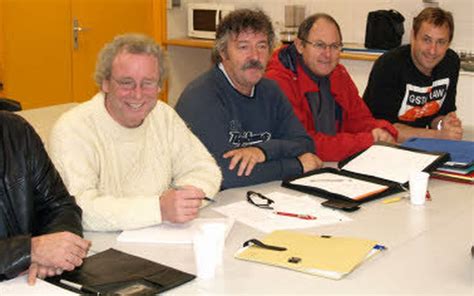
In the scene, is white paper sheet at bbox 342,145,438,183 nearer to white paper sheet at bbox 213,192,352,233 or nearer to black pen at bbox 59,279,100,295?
white paper sheet at bbox 213,192,352,233

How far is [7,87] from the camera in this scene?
5.12 metres

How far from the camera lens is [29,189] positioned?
1.93 meters

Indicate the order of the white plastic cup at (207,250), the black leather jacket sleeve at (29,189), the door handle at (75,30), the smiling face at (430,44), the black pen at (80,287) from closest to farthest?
1. the black pen at (80,287)
2. the white plastic cup at (207,250)
3. the black leather jacket sleeve at (29,189)
4. the smiling face at (430,44)
5. the door handle at (75,30)

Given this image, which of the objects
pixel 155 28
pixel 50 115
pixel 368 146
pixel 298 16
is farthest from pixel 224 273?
pixel 155 28

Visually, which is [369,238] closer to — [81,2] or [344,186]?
[344,186]

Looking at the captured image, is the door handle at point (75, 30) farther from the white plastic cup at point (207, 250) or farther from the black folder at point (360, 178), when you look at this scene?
the white plastic cup at point (207, 250)

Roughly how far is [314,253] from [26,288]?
0.74 m

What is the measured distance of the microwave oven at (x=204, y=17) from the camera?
19.9 feet

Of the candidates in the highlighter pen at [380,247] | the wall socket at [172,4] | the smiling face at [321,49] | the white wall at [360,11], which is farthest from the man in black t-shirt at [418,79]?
the wall socket at [172,4]

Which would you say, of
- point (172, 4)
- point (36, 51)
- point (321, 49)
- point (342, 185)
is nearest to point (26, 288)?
point (342, 185)

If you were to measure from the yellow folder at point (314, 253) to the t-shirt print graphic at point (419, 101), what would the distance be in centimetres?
185

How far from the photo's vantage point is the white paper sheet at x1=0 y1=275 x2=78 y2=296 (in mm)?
1594

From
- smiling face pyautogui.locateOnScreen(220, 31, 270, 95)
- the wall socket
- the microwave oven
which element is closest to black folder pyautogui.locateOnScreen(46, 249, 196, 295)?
smiling face pyautogui.locateOnScreen(220, 31, 270, 95)

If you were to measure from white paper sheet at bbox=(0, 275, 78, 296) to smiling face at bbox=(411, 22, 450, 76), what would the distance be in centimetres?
256
